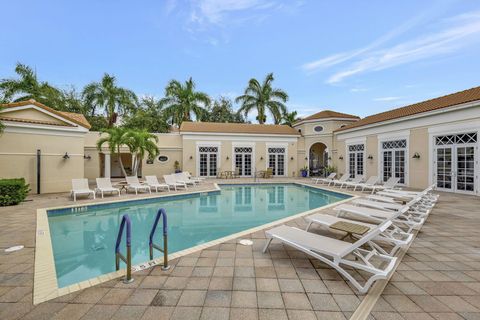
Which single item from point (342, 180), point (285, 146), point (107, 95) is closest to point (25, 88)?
point (107, 95)

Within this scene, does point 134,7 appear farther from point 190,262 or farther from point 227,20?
point 190,262

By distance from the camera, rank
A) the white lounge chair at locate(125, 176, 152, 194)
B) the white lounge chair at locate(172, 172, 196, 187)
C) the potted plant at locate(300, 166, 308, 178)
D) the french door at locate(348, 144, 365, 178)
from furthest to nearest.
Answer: the potted plant at locate(300, 166, 308, 178) → the french door at locate(348, 144, 365, 178) → the white lounge chair at locate(172, 172, 196, 187) → the white lounge chair at locate(125, 176, 152, 194)

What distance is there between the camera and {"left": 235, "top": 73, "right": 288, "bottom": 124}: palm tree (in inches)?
972

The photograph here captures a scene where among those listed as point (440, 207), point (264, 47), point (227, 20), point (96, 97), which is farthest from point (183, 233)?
point (96, 97)

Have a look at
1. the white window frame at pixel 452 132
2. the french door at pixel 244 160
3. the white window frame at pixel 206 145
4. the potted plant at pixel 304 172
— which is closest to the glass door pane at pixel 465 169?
the white window frame at pixel 452 132

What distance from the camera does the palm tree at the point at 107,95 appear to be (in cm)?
2173

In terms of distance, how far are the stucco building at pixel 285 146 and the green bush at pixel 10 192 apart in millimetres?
2513

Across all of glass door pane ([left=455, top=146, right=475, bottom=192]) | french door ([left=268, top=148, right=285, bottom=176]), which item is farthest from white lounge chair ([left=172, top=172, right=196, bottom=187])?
glass door pane ([left=455, top=146, right=475, bottom=192])

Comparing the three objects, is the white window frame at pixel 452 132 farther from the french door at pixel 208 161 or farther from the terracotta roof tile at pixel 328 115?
the french door at pixel 208 161

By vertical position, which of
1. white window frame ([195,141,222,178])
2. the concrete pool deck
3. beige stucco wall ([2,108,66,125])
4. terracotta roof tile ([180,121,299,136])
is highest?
terracotta roof tile ([180,121,299,136])

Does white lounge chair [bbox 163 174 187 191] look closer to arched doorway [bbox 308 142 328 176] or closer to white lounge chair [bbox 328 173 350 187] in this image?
white lounge chair [bbox 328 173 350 187]

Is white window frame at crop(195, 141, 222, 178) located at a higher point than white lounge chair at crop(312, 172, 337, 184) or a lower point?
higher

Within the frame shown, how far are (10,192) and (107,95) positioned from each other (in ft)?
54.0

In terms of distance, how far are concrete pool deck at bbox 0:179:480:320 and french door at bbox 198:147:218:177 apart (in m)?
15.5
